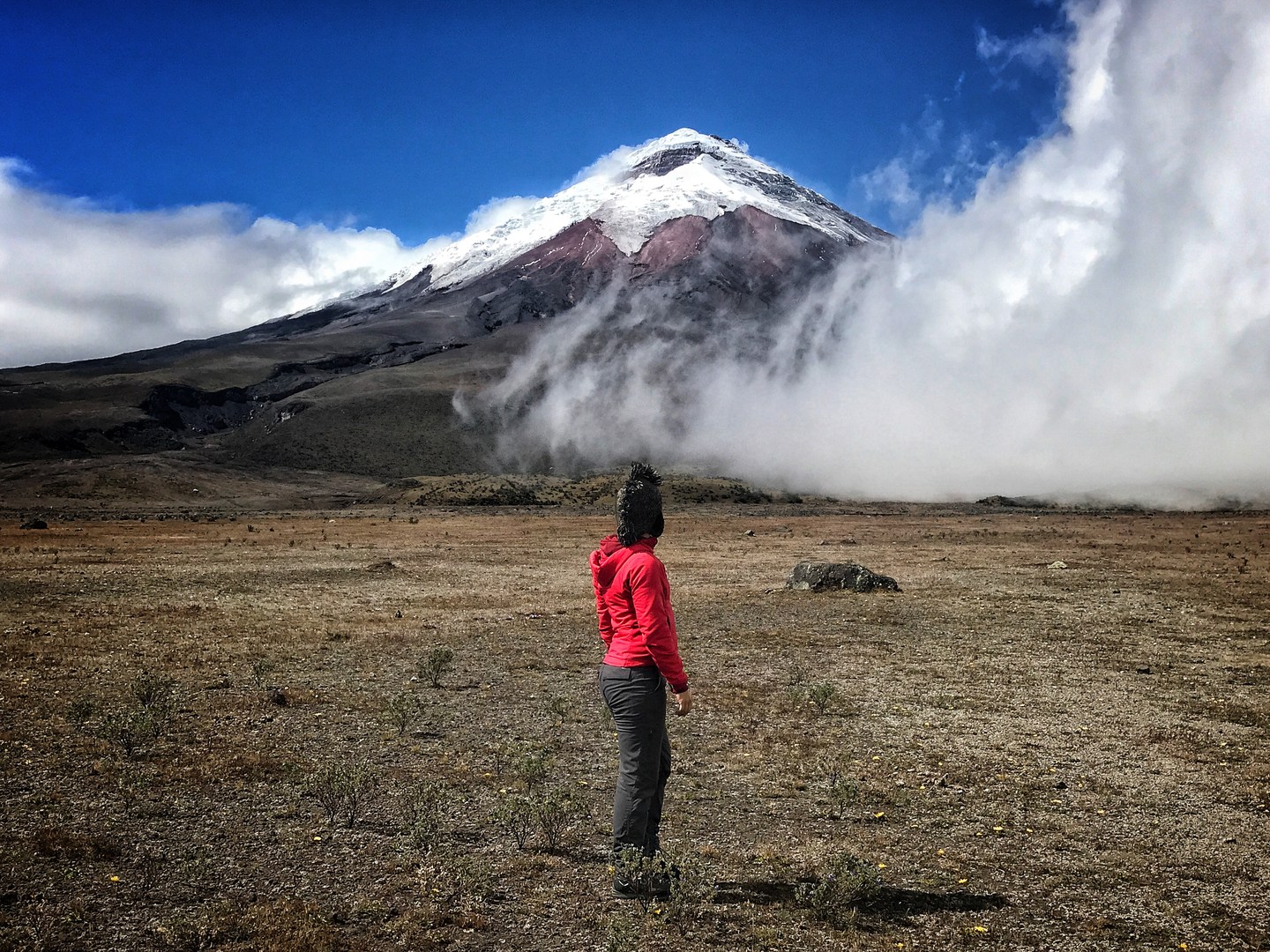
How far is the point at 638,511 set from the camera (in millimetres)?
6059

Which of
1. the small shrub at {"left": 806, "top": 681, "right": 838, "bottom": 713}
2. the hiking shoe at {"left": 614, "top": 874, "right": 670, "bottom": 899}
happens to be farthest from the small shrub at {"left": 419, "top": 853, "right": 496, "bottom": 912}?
the small shrub at {"left": 806, "top": 681, "right": 838, "bottom": 713}

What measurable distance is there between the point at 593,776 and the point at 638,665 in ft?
11.9

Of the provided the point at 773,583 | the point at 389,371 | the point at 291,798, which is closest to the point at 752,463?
the point at 389,371

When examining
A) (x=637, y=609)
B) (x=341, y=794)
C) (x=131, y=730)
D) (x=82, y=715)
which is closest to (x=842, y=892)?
(x=637, y=609)

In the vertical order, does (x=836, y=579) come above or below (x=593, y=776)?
above

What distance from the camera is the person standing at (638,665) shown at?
580cm

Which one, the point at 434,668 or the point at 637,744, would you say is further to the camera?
the point at 434,668

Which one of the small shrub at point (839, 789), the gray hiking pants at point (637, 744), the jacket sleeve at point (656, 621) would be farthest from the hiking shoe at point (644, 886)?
the small shrub at point (839, 789)

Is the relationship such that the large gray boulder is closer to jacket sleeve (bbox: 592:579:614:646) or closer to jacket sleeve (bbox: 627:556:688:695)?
jacket sleeve (bbox: 592:579:614:646)

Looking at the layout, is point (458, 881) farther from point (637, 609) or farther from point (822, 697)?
point (822, 697)

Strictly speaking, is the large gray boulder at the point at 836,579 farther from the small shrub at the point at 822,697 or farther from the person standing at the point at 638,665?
the person standing at the point at 638,665

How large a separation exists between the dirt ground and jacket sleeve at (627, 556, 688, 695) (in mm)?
1328

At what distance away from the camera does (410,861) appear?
6.61 m

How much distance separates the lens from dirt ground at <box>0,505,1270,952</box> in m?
5.83
